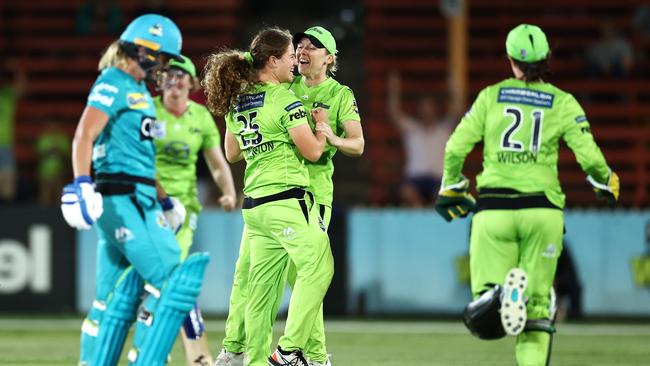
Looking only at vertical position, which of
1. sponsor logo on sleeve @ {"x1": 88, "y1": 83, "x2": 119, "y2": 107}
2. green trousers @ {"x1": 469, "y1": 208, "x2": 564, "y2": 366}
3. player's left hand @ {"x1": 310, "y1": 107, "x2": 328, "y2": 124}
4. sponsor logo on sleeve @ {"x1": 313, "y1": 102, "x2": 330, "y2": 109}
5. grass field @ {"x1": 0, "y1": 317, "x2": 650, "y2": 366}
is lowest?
grass field @ {"x1": 0, "y1": 317, "x2": 650, "y2": 366}

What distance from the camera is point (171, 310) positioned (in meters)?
6.98

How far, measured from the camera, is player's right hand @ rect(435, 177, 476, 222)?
27.0 ft

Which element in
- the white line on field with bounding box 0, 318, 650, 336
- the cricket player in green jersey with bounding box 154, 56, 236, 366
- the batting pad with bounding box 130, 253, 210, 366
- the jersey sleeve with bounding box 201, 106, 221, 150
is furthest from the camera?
the white line on field with bounding box 0, 318, 650, 336

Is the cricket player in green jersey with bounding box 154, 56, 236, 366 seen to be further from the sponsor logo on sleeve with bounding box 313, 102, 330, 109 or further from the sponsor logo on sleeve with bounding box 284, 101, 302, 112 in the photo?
the sponsor logo on sleeve with bounding box 284, 101, 302, 112

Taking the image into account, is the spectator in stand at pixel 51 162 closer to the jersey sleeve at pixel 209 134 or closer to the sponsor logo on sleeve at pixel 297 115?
the jersey sleeve at pixel 209 134

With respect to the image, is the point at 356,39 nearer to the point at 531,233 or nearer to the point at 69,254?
the point at 69,254

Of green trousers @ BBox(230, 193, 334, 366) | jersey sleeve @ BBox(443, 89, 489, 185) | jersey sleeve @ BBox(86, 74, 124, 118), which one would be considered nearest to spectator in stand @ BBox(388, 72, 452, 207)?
green trousers @ BBox(230, 193, 334, 366)

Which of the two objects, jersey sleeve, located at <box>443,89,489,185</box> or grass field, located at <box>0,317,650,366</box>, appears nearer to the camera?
jersey sleeve, located at <box>443,89,489,185</box>

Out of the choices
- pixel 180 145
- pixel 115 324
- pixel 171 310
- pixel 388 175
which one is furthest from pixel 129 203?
pixel 388 175

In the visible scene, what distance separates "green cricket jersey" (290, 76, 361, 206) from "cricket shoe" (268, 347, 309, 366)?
113 cm

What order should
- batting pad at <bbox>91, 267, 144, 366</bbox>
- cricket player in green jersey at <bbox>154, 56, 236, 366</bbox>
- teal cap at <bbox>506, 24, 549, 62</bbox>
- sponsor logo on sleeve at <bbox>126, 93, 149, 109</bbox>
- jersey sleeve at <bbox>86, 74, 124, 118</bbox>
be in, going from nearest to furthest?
batting pad at <bbox>91, 267, 144, 366</bbox> < jersey sleeve at <bbox>86, 74, 124, 118</bbox> < sponsor logo on sleeve at <bbox>126, 93, 149, 109</bbox> < teal cap at <bbox>506, 24, 549, 62</bbox> < cricket player in green jersey at <bbox>154, 56, 236, 366</bbox>

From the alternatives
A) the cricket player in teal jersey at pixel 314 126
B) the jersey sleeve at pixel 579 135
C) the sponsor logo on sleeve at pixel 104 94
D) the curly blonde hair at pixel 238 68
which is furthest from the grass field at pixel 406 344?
the sponsor logo on sleeve at pixel 104 94

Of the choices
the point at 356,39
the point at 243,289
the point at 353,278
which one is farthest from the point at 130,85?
the point at 356,39

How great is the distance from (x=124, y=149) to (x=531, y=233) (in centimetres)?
260
